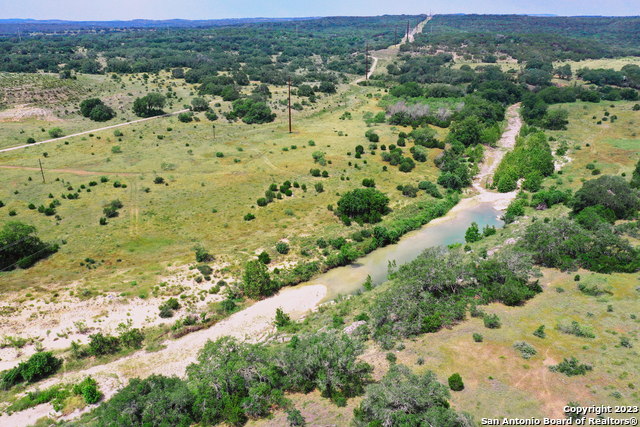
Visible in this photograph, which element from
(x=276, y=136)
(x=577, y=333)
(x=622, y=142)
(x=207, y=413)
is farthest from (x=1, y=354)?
(x=622, y=142)

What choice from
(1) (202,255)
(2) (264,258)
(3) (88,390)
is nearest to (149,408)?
(3) (88,390)

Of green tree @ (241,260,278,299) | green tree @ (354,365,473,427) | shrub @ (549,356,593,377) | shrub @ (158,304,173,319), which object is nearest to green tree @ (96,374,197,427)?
green tree @ (354,365,473,427)

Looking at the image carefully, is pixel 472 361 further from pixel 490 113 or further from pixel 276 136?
pixel 490 113

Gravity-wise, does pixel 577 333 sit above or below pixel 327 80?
below

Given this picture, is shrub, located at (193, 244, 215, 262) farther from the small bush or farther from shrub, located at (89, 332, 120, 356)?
the small bush

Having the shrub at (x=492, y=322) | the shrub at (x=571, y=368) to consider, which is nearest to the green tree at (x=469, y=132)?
the shrub at (x=492, y=322)

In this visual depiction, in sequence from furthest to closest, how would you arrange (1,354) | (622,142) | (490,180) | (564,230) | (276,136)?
(276,136), (622,142), (490,180), (564,230), (1,354)
